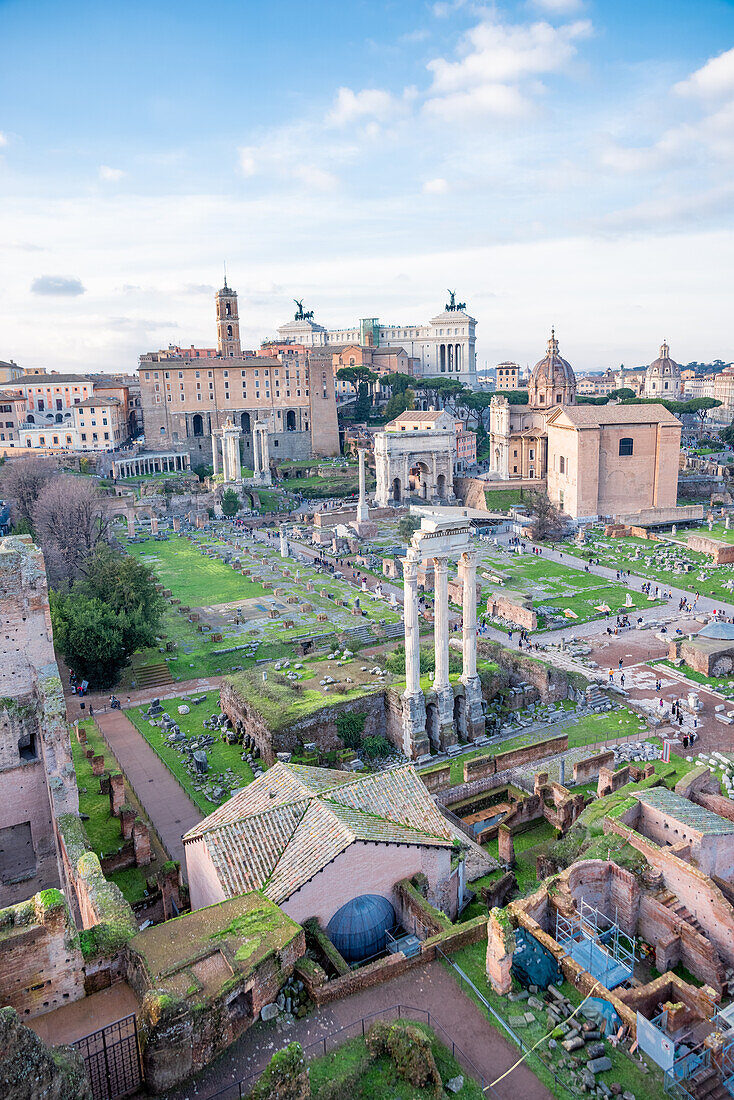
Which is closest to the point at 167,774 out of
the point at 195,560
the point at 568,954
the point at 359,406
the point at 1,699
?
the point at 1,699

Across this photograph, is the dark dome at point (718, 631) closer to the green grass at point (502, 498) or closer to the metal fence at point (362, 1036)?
the metal fence at point (362, 1036)

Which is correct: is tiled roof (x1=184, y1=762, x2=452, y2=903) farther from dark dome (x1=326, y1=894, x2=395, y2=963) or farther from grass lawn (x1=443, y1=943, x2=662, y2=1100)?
grass lawn (x1=443, y1=943, x2=662, y2=1100)

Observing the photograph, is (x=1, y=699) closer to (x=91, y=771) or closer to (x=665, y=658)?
(x=91, y=771)

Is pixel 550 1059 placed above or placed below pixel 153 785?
above

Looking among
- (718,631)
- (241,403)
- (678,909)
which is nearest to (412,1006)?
(678,909)

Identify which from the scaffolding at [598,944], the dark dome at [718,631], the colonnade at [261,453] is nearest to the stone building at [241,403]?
the colonnade at [261,453]

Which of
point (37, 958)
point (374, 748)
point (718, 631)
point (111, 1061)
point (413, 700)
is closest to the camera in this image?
point (111, 1061)

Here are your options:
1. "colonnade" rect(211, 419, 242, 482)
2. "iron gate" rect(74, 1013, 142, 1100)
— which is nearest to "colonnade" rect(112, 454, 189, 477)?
"colonnade" rect(211, 419, 242, 482)

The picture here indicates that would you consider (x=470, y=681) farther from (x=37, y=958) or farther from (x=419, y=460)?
(x=419, y=460)
